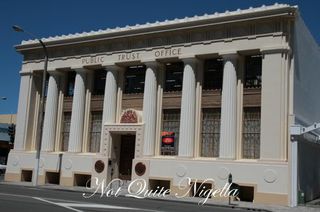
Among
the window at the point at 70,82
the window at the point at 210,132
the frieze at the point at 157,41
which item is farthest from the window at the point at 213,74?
the window at the point at 70,82

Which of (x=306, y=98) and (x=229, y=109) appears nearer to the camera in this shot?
(x=229, y=109)

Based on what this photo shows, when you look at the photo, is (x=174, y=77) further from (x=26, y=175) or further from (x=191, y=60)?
(x=26, y=175)

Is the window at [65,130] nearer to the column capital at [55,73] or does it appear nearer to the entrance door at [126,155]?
the column capital at [55,73]

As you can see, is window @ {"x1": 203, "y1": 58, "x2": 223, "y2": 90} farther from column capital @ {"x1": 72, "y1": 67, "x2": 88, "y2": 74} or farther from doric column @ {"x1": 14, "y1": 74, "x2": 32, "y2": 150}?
doric column @ {"x1": 14, "y1": 74, "x2": 32, "y2": 150}

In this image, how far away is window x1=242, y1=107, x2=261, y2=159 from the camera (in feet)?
81.0

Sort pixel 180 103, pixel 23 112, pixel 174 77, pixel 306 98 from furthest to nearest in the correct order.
→ pixel 23 112 → pixel 174 77 → pixel 180 103 → pixel 306 98

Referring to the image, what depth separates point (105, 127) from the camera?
95.8 feet

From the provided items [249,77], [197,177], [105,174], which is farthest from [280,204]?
[105,174]

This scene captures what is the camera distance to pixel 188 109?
2644 centimetres

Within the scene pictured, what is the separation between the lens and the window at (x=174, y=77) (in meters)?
28.0

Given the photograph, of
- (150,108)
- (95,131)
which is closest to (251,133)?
(150,108)

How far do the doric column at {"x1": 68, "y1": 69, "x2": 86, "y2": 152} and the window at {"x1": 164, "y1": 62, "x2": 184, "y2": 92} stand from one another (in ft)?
19.3

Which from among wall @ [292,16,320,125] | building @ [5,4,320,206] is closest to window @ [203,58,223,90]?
building @ [5,4,320,206]

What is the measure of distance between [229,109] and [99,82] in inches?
396
